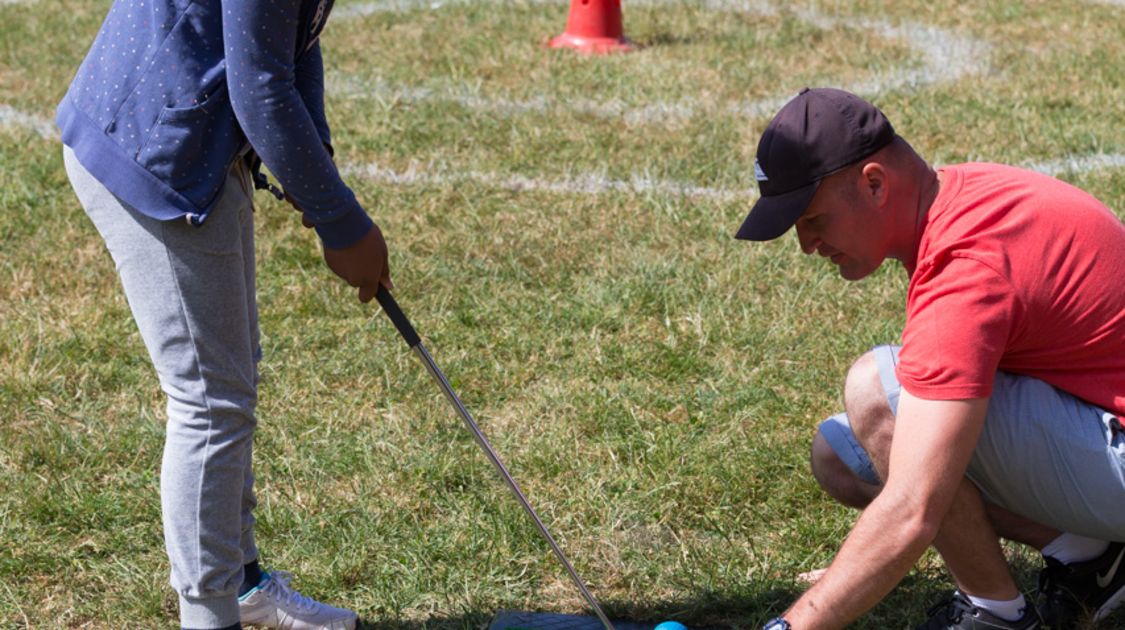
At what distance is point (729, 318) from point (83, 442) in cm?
195

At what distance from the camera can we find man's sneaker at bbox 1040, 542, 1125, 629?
271 cm

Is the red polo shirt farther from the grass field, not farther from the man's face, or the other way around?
the grass field

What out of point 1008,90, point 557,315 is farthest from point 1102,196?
point 557,315

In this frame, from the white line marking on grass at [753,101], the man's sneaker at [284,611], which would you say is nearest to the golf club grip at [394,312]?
the man's sneaker at [284,611]

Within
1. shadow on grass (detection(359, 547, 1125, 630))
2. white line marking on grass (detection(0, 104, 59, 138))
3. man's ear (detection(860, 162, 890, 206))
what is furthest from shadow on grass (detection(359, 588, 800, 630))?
white line marking on grass (detection(0, 104, 59, 138))

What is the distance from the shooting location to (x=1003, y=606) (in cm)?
265

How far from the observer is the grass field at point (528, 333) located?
10.3ft

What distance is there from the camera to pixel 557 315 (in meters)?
4.27

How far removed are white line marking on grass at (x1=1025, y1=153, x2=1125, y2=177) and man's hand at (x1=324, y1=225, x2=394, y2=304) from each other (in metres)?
3.54

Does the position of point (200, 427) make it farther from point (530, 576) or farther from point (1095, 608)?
point (1095, 608)

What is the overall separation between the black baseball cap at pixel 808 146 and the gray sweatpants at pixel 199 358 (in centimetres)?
98

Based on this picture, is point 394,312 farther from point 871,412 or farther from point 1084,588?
point 1084,588

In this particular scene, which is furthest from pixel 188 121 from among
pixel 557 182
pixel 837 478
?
pixel 557 182

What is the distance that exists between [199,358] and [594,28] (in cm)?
469
